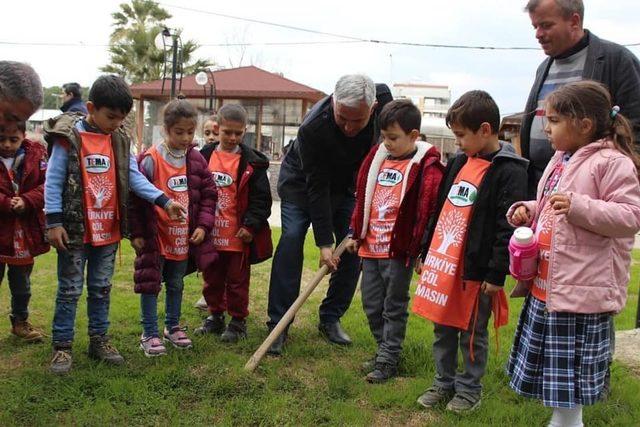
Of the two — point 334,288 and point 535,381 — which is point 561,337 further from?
point 334,288

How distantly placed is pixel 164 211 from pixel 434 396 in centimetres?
195

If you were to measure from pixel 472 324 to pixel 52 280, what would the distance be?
433 cm

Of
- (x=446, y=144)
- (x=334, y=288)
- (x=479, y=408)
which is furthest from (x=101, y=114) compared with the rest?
(x=446, y=144)

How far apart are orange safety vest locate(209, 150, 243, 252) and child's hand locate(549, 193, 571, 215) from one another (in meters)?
2.38

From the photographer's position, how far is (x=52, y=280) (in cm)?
579

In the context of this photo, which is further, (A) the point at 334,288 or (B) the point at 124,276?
(B) the point at 124,276

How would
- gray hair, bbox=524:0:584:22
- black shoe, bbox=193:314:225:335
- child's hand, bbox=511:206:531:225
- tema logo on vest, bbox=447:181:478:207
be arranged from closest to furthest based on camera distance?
1. child's hand, bbox=511:206:531:225
2. tema logo on vest, bbox=447:181:478:207
3. gray hair, bbox=524:0:584:22
4. black shoe, bbox=193:314:225:335

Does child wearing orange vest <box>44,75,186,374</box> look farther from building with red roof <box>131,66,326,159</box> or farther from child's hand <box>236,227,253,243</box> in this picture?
building with red roof <box>131,66,326,159</box>

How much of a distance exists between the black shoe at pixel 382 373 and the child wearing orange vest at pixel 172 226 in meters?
1.21

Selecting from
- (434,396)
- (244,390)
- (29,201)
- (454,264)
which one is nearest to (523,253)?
(454,264)

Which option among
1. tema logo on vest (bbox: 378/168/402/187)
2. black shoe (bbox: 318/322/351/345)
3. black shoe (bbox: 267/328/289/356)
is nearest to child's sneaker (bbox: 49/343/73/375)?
black shoe (bbox: 267/328/289/356)

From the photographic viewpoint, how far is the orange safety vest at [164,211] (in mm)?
3814

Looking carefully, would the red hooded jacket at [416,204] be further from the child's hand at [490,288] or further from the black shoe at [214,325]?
the black shoe at [214,325]

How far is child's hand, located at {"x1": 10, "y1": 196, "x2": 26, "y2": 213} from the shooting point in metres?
3.67
